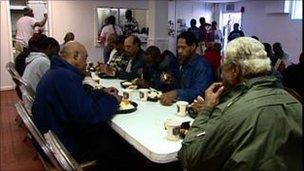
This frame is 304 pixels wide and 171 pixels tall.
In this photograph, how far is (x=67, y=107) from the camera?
5.87 ft

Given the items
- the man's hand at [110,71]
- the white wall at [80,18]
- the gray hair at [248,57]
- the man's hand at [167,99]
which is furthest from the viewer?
the white wall at [80,18]

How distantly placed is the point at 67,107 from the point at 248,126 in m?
1.07

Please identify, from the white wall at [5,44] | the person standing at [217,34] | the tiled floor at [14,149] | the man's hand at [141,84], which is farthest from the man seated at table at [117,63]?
Result: the person standing at [217,34]

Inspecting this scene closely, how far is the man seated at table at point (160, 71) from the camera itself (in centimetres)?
300

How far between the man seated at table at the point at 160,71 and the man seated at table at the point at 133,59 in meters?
0.15

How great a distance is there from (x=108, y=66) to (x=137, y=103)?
1484mm

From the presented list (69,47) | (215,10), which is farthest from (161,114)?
(215,10)

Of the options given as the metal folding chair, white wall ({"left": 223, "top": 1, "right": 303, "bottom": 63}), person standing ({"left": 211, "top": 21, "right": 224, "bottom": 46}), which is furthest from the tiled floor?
person standing ({"left": 211, "top": 21, "right": 224, "bottom": 46})

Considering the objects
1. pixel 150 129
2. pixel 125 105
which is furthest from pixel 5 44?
pixel 150 129

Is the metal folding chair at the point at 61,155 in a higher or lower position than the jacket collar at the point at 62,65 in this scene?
lower

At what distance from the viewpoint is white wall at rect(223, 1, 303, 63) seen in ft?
25.4

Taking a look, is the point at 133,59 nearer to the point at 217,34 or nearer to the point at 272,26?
the point at 272,26

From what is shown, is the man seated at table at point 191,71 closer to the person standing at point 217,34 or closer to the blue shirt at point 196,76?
the blue shirt at point 196,76

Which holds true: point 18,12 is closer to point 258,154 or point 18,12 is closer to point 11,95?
point 11,95
